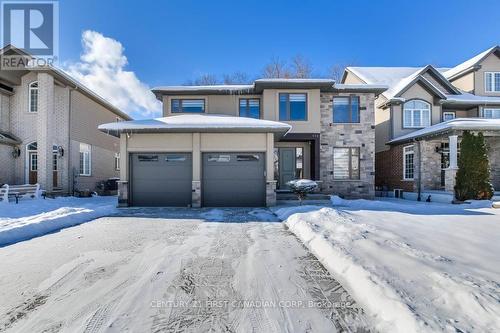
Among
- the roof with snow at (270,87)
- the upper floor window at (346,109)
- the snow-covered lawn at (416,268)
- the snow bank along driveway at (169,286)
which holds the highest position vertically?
→ the roof with snow at (270,87)

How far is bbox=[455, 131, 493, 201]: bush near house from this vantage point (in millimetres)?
10312

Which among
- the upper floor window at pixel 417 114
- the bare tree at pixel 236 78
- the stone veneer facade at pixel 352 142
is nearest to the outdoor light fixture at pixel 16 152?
the stone veneer facade at pixel 352 142

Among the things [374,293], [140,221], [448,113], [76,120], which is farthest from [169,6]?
[448,113]

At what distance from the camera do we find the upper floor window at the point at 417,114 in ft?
48.3

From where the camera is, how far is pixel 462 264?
346 centimetres

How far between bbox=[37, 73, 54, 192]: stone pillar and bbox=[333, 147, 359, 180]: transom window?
13.4 metres

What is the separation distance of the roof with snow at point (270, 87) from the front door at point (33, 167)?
6541 millimetres

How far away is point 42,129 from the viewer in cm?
1188

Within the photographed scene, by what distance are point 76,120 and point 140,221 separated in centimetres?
959

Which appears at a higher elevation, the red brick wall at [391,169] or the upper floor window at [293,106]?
the upper floor window at [293,106]

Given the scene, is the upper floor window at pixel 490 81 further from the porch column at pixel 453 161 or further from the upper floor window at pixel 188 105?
the upper floor window at pixel 188 105

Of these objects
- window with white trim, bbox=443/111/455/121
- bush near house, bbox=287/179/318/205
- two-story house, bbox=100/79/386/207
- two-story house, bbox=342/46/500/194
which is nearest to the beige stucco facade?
two-story house, bbox=100/79/386/207

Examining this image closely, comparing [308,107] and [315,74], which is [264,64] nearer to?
[315,74]

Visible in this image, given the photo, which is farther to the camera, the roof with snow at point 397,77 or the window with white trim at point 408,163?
the roof with snow at point 397,77
